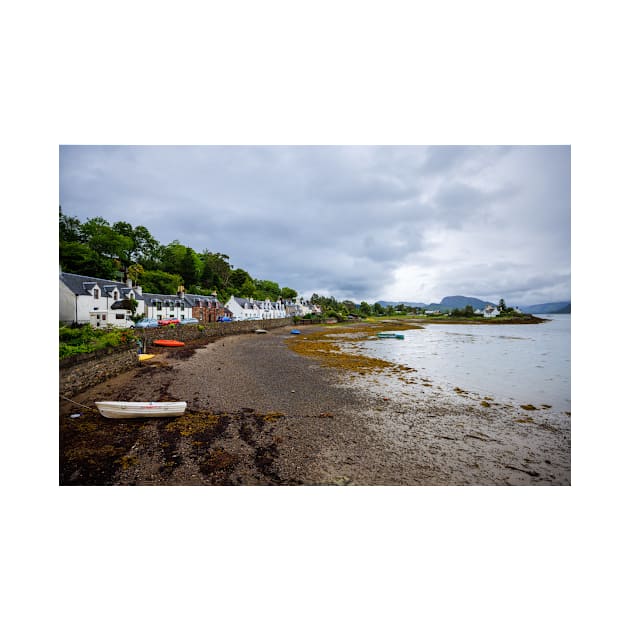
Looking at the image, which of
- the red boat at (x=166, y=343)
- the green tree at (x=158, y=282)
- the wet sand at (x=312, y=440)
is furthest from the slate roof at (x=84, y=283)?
the green tree at (x=158, y=282)

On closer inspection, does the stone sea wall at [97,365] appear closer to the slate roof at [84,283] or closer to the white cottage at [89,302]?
the white cottage at [89,302]

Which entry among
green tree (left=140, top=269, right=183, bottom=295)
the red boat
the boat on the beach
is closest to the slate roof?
the boat on the beach

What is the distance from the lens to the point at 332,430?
3268 millimetres

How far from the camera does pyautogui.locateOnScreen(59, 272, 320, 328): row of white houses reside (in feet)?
13.3

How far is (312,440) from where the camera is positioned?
2.96 meters

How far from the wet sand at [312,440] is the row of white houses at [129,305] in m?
1.57

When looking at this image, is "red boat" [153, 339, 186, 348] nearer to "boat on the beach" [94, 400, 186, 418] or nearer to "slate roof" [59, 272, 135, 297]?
"slate roof" [59, 272, 135, 297]

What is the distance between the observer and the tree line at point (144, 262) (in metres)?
8.48

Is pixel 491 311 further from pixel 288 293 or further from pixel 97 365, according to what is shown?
pixel 288 293

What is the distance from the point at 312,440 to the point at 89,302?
6146 millimetres
